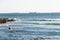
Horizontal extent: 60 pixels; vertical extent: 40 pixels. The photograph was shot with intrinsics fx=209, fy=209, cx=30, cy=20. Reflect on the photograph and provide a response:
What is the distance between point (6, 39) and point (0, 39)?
75 centimetres

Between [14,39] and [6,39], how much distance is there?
40.6 inches

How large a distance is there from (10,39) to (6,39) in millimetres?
559

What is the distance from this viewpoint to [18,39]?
25.2m

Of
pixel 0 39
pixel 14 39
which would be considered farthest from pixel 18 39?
pixel 0 39

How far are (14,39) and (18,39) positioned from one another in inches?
23.5

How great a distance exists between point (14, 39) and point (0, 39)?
5.61 feet

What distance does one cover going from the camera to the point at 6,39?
25.8 meters

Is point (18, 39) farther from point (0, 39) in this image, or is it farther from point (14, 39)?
point (0, 39)

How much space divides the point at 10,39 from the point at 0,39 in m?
1.22

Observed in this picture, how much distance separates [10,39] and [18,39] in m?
1.05

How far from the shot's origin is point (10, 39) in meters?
25.5

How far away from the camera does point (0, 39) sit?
2550 centimetres

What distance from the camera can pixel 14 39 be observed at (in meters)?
25.5
